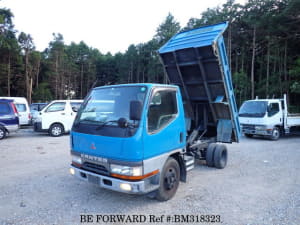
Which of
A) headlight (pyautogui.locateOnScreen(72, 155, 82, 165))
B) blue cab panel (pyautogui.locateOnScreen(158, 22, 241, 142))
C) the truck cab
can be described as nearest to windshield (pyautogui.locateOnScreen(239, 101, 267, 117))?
the truck cab

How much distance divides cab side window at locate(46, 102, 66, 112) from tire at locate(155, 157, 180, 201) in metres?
8.62

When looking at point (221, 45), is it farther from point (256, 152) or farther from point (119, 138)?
point (256, 152)

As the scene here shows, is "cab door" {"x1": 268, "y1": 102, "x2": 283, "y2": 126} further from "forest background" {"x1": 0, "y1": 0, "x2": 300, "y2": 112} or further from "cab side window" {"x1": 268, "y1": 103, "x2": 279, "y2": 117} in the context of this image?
"forest background" {"x1": 0, "y1": 0, "x2": 300, "y2": 112}

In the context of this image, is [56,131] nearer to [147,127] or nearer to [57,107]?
[57,107]

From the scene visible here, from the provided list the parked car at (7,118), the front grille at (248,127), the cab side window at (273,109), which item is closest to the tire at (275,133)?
the cab side window at (273,109)

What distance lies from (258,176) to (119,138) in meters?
3.90

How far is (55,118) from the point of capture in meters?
10.3

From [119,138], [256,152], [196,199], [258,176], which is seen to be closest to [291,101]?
[256,152]

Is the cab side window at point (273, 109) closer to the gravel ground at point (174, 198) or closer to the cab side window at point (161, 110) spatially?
the gravel ground at point (174, 198)

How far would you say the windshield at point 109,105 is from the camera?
3.12 meters

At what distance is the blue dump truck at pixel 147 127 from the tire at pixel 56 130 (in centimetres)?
770

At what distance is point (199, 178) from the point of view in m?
4.71

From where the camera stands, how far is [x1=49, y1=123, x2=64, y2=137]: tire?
406 inches

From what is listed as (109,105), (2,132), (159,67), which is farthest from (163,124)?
(159,67)
